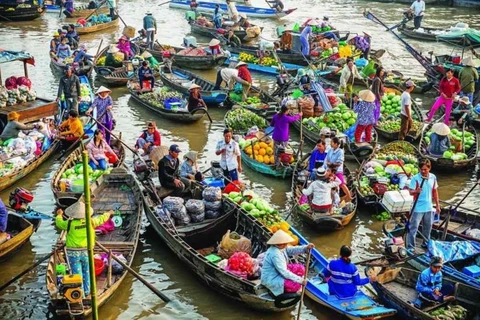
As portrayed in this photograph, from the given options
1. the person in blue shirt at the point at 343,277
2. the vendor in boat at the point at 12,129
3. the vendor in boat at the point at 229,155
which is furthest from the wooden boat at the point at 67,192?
the person in blue shirt at the point at 343,277

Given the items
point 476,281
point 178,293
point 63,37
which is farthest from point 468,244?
point 63,37

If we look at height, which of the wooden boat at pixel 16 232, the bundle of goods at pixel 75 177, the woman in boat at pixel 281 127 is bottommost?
the wooden boat at pixel 16 232

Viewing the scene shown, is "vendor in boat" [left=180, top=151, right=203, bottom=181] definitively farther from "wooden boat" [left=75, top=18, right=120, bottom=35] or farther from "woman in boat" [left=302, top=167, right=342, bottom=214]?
"wooden boat" [left=75, top=18, right=120, bottom=35]

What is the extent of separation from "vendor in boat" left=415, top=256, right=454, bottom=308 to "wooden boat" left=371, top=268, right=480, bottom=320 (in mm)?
102

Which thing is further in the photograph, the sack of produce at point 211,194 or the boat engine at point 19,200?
the boat engine at point 19,200

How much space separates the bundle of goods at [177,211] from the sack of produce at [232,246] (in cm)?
121

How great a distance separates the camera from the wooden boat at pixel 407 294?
9.70 metres

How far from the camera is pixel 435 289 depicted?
9.83 metres

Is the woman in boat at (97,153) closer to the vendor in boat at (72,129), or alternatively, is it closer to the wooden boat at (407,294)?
the vendor in boat at (72,129)

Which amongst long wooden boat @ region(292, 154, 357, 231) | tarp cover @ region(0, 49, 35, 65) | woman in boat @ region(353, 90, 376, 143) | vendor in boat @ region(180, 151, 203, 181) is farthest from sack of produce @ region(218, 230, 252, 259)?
tarp cover @ region(0, 49, 35, 65)

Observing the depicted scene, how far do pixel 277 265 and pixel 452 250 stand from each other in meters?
3.37

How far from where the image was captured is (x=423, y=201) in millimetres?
11344

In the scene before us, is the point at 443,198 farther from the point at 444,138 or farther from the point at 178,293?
the point at 178,293

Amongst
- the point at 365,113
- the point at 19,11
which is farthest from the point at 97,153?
the point at 19,11
